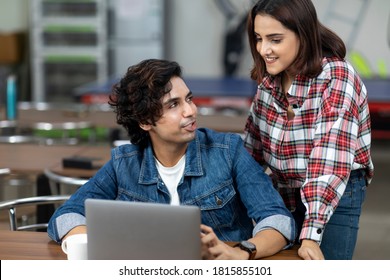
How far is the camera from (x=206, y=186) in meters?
2.02

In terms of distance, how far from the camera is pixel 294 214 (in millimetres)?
2156

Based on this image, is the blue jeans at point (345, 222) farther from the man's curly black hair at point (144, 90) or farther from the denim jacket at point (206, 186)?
the man's curly black hair at point (144, 90)

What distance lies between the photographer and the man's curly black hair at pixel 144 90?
6.48 feet

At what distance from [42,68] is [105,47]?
A: 78 centimetres

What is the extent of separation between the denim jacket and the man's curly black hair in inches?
4.6

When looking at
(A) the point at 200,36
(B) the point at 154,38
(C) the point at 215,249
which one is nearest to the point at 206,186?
(C) the point at 215,249

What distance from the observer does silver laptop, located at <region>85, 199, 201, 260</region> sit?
4.84ft

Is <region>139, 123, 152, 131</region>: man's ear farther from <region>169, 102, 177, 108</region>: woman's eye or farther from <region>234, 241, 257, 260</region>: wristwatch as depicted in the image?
<region>234, 241, 257, 260</region>: wristwatch

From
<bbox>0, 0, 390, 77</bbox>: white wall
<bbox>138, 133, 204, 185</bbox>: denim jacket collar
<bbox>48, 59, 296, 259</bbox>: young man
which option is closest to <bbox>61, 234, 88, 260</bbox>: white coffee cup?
→ <bbox>48, 59, 296, 259</bbox>: young man

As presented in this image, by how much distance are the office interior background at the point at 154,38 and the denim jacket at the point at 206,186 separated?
6.50 m

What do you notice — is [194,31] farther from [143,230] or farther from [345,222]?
[143,230]

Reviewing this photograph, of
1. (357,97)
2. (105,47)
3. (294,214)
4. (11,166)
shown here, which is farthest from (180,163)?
(105,47)
